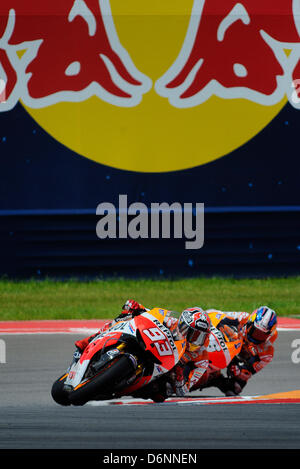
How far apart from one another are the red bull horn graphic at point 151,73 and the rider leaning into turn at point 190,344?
844cm

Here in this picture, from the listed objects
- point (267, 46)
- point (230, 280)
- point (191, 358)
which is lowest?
point (230, 280)

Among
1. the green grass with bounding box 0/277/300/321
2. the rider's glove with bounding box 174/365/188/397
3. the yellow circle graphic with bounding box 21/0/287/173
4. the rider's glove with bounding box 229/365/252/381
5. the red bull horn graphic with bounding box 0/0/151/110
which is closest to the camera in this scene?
the rider's glove with bounding box 174/365/188/397

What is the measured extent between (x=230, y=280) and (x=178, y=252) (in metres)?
1.03

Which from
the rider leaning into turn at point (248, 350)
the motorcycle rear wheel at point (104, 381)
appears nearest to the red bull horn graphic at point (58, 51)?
the rider leaning into turn at point (248, 350)

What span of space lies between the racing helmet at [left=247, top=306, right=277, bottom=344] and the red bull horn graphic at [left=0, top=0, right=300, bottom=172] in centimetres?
811

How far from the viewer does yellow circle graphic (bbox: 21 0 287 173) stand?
15742 millimetres

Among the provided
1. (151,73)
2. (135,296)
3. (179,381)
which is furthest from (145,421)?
(151,73)

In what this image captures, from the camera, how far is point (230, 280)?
16031 millimetres

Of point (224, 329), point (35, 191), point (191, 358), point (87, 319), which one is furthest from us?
point (35, 191)

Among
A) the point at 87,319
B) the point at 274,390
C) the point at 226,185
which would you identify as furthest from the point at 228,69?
the point at 274,390

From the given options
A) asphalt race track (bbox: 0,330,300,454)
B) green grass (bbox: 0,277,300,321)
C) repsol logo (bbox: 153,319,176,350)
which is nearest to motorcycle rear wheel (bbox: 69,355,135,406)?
asphalt race track (bbox: 0,330,300,454)

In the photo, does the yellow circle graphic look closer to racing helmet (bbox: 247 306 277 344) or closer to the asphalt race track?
the asphalt race track

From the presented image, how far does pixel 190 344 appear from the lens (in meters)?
7.54
